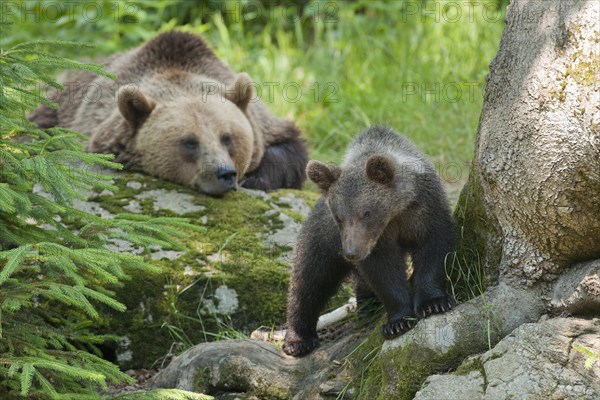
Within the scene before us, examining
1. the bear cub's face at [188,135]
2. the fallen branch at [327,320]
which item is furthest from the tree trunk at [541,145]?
the bear cub's face at [188,135]

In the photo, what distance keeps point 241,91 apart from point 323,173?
13.9ft

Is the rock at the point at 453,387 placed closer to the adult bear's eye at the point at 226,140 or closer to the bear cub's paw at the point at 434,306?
the bear cub's paw at the point at 434,306

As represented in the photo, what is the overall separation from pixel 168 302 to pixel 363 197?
7.28 feet

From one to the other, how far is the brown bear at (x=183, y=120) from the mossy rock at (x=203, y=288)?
870 millimetres

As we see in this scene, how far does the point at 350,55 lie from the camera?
12344 mm

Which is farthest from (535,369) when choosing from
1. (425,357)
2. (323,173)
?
(323,173)

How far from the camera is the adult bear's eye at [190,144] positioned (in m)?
9.09

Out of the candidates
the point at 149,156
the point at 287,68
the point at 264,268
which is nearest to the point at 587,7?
the point at 264,268

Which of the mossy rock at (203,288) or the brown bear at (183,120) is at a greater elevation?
the brown bear at (183,120)

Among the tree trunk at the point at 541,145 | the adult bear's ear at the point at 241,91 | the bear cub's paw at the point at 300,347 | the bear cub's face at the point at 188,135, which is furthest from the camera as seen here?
the adult bear's ear at the point at 241,91

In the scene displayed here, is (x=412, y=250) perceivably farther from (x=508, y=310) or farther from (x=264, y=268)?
(x=264, y=268)

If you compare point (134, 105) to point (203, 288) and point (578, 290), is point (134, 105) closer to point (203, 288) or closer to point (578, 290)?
point (203, 288)

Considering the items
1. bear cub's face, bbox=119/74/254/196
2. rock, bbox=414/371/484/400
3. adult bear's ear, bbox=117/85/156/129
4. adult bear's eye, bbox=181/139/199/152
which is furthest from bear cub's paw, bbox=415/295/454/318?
adult bear's ear, bbox=117/85/156/129

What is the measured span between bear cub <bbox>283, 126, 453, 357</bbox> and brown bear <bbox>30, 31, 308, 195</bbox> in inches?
102
